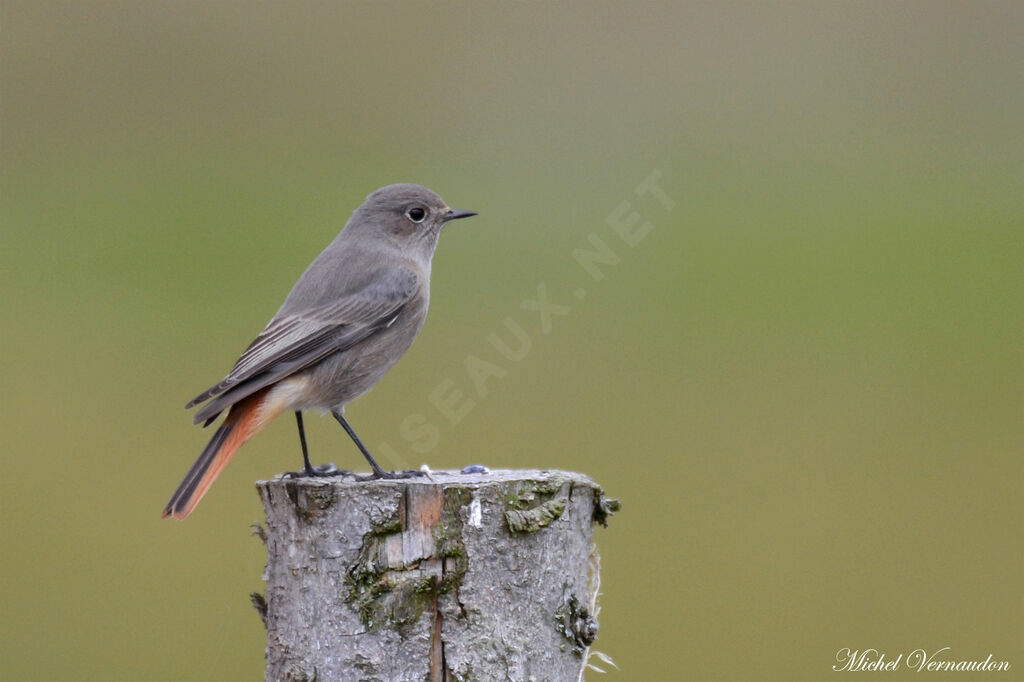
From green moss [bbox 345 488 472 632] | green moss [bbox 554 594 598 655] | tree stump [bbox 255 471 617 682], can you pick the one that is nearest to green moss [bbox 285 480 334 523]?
tree stump [bbox 255 471 617 682]

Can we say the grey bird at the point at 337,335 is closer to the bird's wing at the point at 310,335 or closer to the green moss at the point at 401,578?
the bird's wing at the point at 310,335

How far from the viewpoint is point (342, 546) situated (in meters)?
4.95

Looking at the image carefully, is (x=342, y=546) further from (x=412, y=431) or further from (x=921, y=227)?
(x=921, y=227)

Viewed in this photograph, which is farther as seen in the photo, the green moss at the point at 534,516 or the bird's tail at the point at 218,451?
the bird's tail at the point at 218,451

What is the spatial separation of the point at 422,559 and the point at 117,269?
13498mm

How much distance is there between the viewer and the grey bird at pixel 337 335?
5820mm

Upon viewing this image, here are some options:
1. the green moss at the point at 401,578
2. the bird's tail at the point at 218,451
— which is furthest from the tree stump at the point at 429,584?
the bird's tail at the point at 218,451

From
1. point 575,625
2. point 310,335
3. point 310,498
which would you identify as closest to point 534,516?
point 575,625

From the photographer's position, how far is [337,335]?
21.0 ft

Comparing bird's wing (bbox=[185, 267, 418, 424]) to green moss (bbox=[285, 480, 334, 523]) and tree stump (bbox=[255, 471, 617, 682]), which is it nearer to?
green moss (bbox=[285, 480, 334, 523])

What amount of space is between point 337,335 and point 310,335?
0.15 meters

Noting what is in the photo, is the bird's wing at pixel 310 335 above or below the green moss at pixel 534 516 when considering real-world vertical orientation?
above

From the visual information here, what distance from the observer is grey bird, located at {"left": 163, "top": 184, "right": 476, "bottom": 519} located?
582 cm

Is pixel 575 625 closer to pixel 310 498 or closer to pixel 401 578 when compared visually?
pixel 401 578
